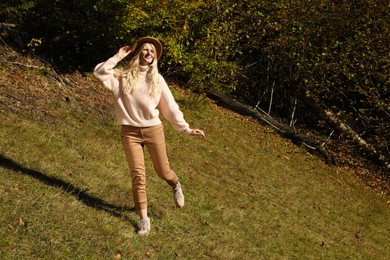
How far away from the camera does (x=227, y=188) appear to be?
32.5 ft

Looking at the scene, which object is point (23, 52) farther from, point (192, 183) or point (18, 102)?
point (192, 183)

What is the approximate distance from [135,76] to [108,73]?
0.29m

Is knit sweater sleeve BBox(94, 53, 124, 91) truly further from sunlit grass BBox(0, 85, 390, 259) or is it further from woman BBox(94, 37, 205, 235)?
sunlit grass BBox(0, 85, 390, 259)

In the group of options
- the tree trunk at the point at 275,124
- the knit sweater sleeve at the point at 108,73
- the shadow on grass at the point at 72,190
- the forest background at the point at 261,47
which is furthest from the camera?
the tree trunk at the point at 275,124

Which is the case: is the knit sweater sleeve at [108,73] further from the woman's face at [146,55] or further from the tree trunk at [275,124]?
the tree trunk at [275,124]

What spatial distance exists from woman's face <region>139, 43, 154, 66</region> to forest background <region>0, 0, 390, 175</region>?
6286 millimetres

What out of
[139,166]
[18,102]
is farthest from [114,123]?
[139,166]

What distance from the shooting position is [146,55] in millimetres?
5301

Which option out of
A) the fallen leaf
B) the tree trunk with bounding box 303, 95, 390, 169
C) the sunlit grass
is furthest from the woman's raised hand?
the tree trunk with bounding box 303, 95, 390, 169

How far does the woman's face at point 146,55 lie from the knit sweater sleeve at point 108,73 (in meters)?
0.24

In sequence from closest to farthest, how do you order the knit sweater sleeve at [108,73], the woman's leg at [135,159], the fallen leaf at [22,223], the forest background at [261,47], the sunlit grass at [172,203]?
the fallen leaf at [22,223] → the sunlit grass at [172,203] → the knit sweater sleeve at [108,73] → the woman's leg at [135,159] → the forest background at [261,47]

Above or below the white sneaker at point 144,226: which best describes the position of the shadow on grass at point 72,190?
below

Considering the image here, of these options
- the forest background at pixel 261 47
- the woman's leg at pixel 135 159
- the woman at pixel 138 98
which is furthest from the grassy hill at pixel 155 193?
the forest background at pixel 261 47

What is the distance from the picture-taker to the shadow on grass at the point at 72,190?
A: 232 inches
